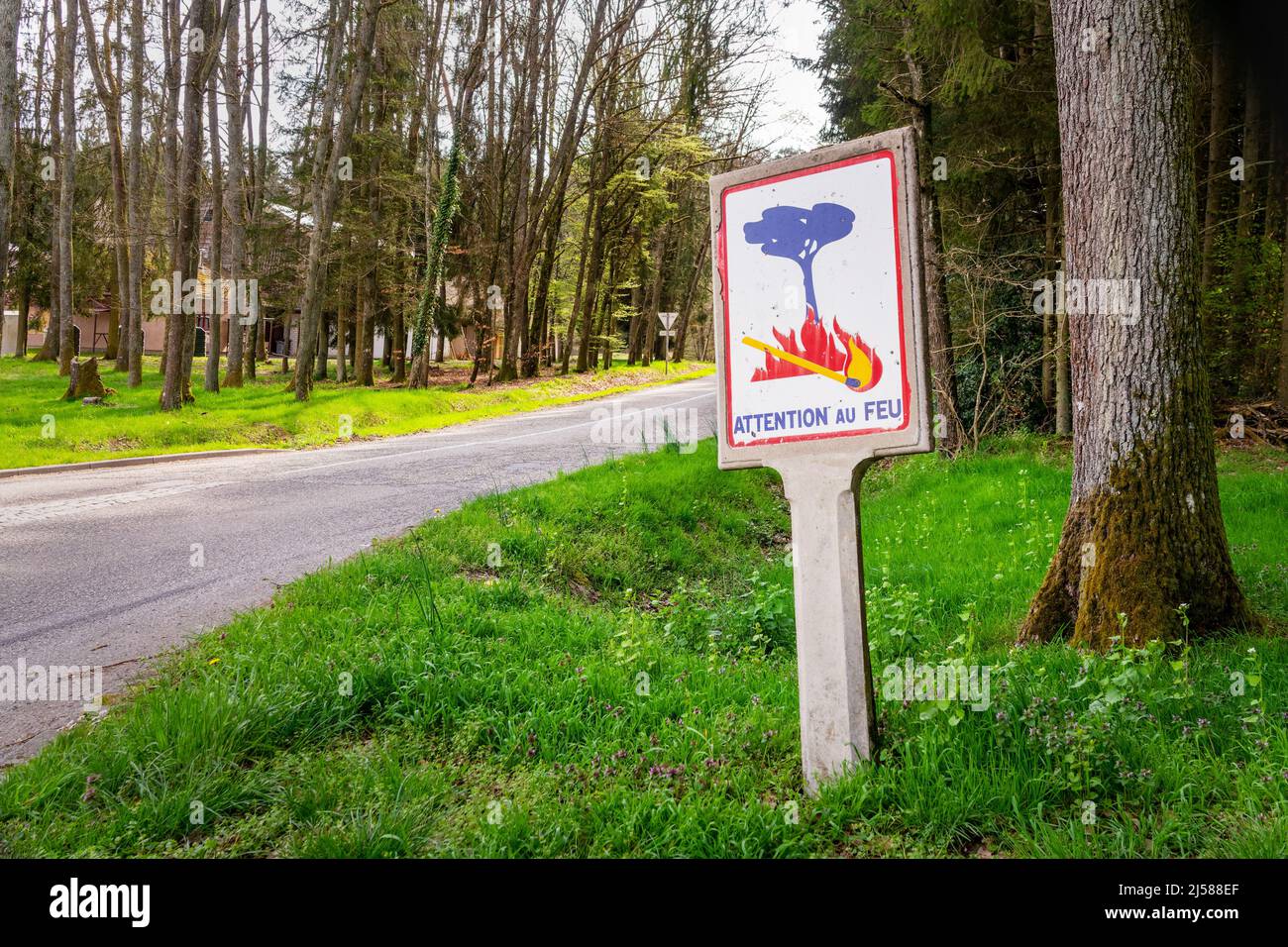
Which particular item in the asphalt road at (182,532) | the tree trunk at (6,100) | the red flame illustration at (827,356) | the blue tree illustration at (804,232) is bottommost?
the asphalt road at (182,532)

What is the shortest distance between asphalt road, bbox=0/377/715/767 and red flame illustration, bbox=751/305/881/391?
372 centimetres

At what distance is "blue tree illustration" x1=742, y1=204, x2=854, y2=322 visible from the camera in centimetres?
307

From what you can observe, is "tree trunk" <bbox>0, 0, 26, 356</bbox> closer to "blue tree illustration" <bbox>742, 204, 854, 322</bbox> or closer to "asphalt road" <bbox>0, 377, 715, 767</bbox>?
"asphalt road" <bbox>0, 377, 715, 767</bbox>

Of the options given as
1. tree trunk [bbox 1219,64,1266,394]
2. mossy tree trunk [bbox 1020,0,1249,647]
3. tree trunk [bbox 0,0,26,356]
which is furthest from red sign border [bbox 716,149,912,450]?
tree trunk [bbox 1219,64,1266,394]

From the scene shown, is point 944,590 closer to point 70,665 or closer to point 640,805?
point 640,805

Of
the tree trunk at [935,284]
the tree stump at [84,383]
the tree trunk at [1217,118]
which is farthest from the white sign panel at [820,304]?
the tree stump at [84,383]

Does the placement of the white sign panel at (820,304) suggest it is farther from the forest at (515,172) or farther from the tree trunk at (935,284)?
the tree trunk at (935,284)

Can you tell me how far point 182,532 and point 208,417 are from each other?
9.71 m

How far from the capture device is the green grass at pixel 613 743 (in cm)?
274

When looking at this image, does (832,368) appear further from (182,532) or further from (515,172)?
(515,172)

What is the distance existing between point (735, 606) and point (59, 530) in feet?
21.3

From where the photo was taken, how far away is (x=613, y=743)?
345 cm

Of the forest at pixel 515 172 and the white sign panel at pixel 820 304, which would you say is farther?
the forest at pixel 515 172

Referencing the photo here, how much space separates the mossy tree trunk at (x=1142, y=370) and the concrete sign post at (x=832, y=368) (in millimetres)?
2238
